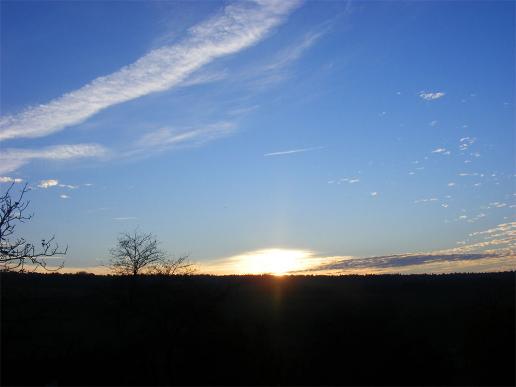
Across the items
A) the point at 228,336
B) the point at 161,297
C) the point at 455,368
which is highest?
the point at 161,297

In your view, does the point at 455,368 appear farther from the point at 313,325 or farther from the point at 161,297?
the point at 161,297

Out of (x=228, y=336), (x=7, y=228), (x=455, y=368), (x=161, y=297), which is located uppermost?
(x=7, y=228)

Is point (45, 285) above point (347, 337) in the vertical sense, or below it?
above

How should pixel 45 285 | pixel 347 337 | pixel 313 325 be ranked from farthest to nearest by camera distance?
pixel 45 285 < pixel 313 325 < pixel 347 337

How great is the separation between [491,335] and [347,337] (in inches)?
291

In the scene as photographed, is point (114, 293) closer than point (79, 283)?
Yes

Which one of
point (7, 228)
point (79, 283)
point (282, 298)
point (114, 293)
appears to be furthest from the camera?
point (79, 283)

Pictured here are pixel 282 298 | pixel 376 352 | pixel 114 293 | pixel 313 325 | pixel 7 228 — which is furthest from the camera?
pixel 282 298

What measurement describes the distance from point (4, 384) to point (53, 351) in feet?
23.1

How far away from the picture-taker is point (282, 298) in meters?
58.5

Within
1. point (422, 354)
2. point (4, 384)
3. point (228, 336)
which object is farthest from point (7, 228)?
point (422, 354)

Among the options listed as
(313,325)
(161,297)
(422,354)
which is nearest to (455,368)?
(422,354)

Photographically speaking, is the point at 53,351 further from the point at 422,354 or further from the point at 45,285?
the point at 45,285

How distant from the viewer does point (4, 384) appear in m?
21.9
